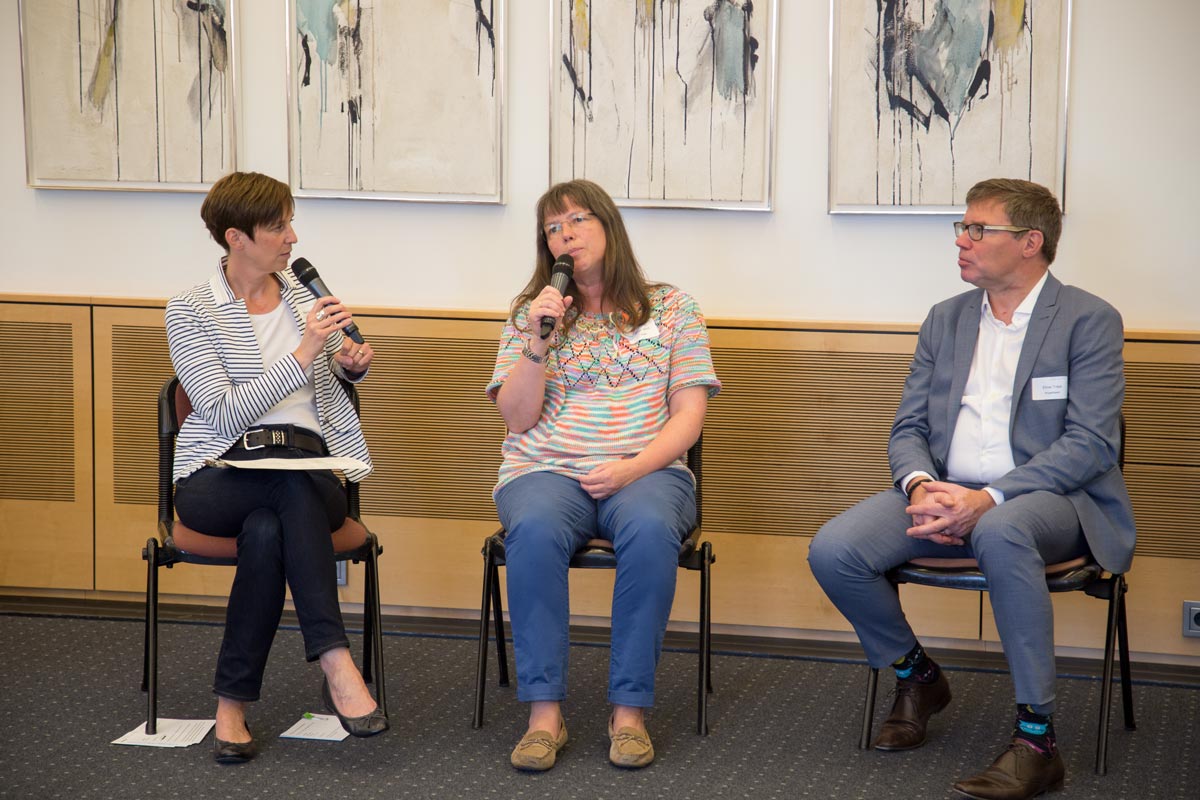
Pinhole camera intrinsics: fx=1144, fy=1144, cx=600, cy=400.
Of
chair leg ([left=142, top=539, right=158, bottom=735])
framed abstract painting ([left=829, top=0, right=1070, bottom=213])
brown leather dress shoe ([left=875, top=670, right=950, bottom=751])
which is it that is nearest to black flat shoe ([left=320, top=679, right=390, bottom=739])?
chair leg ([left=142, top=539, right=158, bottom=735])

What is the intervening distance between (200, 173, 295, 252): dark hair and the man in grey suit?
1.53 meters

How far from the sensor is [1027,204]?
269cm

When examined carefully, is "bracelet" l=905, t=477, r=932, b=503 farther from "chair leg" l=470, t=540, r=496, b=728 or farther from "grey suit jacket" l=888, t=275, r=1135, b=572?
"chair leg" l=470, t=540, r=496, b=728

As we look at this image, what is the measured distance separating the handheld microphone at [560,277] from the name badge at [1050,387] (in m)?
1.11

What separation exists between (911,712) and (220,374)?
1822mm

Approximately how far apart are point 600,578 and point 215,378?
138cm

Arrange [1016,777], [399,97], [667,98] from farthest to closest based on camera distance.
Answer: [399,97], [667,98], [1016,777]

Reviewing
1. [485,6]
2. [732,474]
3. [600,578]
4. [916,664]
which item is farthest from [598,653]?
[485,6]

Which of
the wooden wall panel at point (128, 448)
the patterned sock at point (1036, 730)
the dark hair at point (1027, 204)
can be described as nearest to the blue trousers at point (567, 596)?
the patterned sock at point (1036, 730)

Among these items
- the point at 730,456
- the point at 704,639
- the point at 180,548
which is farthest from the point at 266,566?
the point at 730,456

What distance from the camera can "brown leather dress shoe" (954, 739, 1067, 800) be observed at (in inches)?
93.6

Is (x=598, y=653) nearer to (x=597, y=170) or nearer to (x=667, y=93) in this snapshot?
(x=597, y=170)

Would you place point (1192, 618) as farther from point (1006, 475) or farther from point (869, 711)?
point (869, 711)

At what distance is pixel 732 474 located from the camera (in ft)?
11.4
